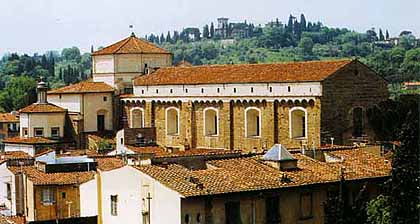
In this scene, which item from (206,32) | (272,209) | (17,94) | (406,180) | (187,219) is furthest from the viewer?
(206,32)

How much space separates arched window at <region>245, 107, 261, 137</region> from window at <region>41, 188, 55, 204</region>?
479 inches

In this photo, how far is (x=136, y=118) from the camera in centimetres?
3694

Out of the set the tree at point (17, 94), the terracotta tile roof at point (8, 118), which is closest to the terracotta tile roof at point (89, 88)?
the terracotta tile roof at point (8, 118)

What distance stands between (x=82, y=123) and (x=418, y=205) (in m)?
22.9

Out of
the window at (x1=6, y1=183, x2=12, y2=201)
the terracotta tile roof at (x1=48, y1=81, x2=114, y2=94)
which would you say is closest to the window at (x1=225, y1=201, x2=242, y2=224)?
the window at (x1=6, y1=183, x2=12, y2=201)

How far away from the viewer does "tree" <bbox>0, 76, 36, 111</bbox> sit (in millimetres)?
61969

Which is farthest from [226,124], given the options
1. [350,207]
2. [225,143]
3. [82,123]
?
[350,207]

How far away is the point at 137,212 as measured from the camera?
1742 cm

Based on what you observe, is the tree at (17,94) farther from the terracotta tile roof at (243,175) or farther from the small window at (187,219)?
the small window at (187,219)

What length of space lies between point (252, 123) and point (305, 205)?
1429 cm

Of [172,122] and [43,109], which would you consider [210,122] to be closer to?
[172,122]

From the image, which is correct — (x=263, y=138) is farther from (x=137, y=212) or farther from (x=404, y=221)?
(x=404, y=221)

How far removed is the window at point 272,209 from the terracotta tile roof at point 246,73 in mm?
12196

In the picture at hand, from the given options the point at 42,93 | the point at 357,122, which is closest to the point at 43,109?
the point at 42,93
